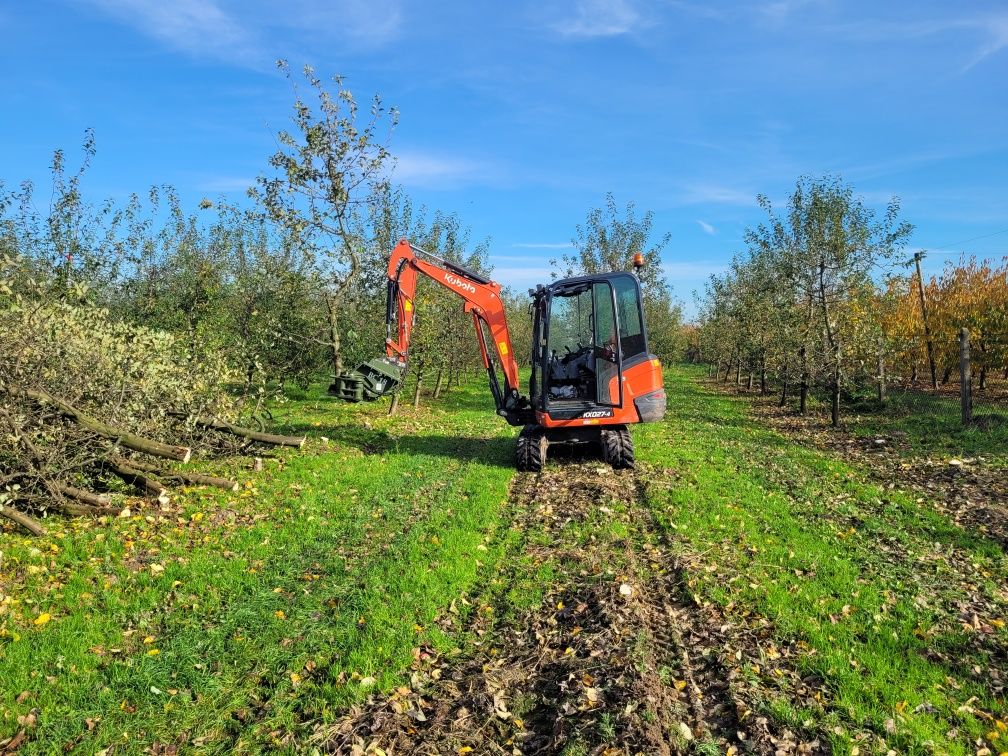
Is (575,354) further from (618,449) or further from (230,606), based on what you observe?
(230,606)

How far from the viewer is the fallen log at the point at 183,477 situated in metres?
8.53

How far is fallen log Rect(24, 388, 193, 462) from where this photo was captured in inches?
297

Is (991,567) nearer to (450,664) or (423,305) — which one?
(450,664)

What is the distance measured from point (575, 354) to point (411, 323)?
10.7ft

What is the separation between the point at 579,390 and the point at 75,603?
8.36m

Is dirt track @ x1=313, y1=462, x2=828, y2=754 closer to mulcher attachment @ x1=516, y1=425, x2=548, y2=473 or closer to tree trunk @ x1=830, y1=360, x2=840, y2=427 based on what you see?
mulcher attachment @ x1=516, y1=425, x2=548, y2=473

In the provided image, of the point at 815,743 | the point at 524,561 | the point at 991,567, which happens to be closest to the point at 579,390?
the point at 524,561

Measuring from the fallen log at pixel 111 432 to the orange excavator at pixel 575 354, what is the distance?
11.5 feet

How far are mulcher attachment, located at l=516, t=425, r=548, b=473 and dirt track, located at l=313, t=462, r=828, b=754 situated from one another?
4284mm

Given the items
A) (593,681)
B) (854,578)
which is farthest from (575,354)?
(593,681)

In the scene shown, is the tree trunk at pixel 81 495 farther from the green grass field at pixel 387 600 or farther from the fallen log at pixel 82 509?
the green grass field at pixel 387 600

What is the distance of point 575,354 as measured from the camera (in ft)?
38.3

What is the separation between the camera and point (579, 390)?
11.5 metres

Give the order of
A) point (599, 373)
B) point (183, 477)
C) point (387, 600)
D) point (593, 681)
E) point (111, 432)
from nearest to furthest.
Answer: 1. point (593, 681)
2. point (387, 600)
3. point (111, 432)
4. point (183, 477)
5. point (599, 373)
